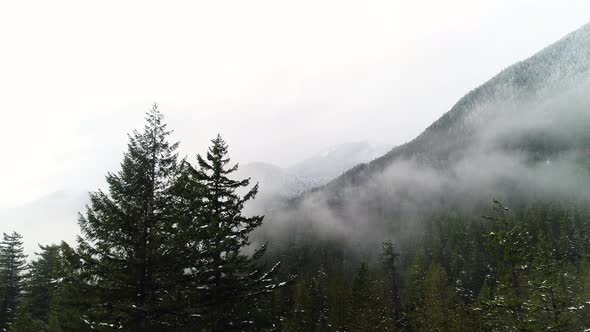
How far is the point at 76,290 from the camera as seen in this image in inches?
437

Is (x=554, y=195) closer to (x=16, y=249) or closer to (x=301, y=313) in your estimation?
(x=301, y=313)

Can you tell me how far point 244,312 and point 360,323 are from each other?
92.8ft

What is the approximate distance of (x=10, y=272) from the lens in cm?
4097

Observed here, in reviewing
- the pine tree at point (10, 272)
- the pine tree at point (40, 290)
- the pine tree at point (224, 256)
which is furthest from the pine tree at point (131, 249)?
the pine tree at point (10, 272)

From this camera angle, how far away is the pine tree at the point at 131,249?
36.7ft

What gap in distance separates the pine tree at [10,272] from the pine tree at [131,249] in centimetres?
3654

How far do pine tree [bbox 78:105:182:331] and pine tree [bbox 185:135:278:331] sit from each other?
1.44 metres

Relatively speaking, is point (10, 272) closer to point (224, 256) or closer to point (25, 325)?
point (25, 325)

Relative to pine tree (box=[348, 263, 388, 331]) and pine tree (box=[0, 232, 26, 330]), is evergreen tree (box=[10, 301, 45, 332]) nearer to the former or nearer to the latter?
pine tree (box=[0, 232, 26, 330])

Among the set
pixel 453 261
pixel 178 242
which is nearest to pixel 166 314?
pixel 178 242

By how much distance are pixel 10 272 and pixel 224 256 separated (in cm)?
3855

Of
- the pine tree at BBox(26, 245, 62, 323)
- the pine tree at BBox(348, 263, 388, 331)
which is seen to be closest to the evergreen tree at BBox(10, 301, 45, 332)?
the pine tree at BBox(26, 245, 62, 323)

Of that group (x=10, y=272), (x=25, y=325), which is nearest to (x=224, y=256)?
(x=25, y=325)

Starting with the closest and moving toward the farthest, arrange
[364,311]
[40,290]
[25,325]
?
1. [25,325]
2. [40,290]
3. [364,311]
